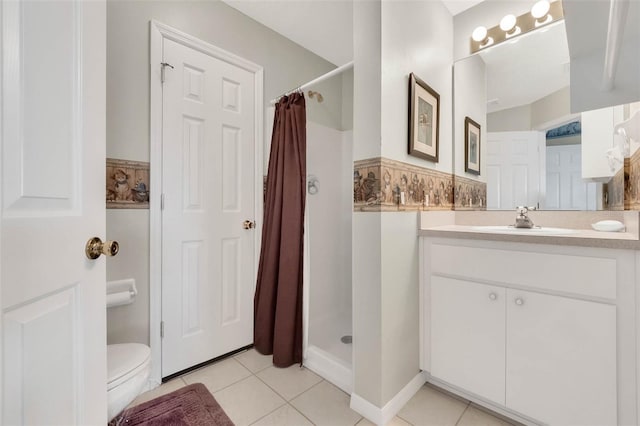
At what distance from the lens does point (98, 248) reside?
2.46 ft

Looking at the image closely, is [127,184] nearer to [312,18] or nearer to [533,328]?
[312,18]

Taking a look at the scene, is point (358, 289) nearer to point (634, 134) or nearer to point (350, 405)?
point (350, 405)

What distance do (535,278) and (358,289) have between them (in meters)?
0.79

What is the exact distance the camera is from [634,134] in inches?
46.8

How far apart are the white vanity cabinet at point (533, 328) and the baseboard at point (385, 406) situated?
0.52 ft

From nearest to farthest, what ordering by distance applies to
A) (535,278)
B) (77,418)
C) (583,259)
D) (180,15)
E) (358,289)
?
1. (77,418)
2. (583,259)
3. (535,278)
4. (358,289)
5. (180,15)

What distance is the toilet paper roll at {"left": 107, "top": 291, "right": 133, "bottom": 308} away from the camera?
139cm

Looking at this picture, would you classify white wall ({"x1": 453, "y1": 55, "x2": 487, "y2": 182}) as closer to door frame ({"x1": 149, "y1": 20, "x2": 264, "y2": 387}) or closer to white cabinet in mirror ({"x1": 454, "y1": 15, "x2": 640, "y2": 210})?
white cabinet in mirror ({"x1": 454, "y1": 15, "x2": 640, "y2": 210})

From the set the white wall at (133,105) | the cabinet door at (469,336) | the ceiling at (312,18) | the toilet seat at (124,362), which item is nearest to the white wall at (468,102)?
the ceiling at (312,18)

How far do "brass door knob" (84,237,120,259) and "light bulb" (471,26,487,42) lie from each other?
2347mm

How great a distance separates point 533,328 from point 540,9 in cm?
178

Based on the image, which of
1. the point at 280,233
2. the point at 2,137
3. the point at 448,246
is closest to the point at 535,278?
the point at 448,246

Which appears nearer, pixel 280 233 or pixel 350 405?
pixel 350 405

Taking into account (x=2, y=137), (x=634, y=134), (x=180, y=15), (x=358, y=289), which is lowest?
(x=358, y=289)
